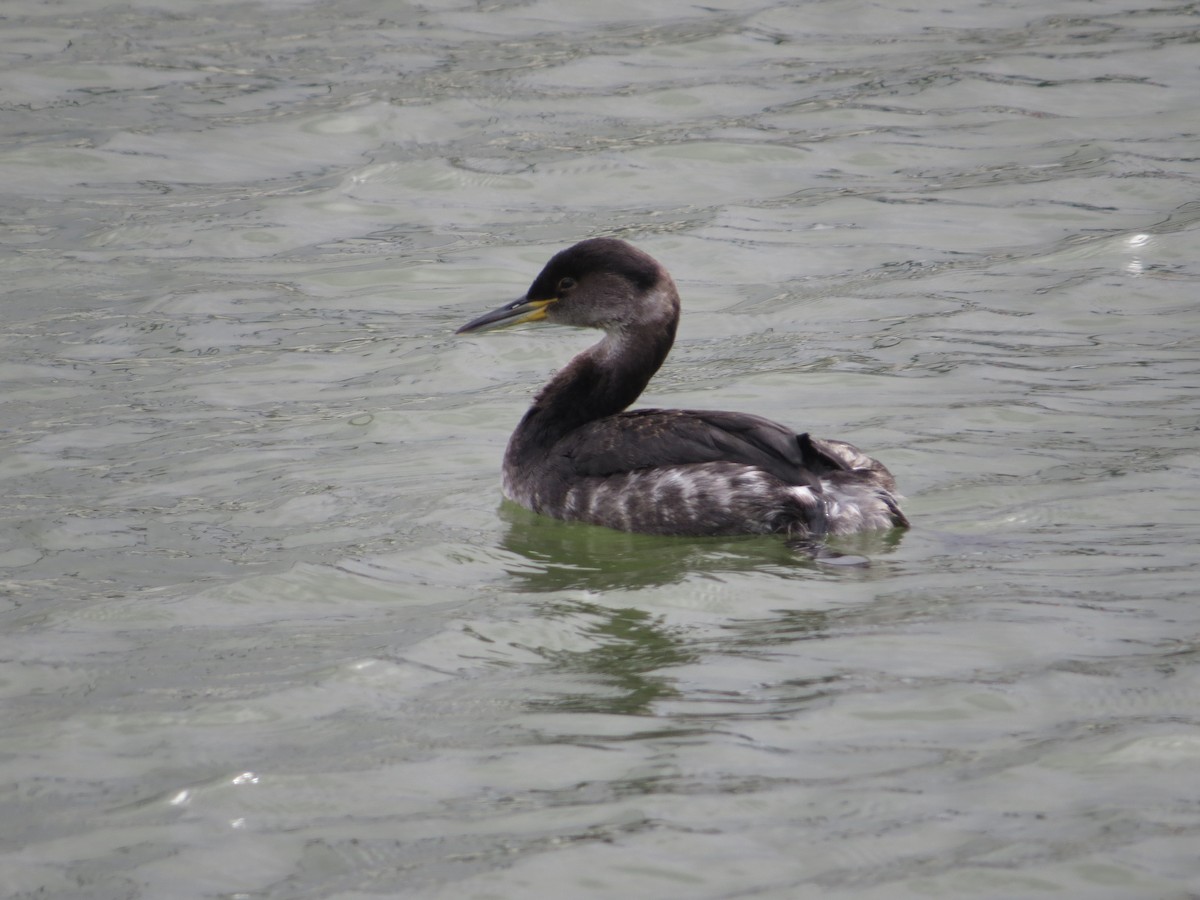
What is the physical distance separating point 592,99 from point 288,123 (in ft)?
7.65

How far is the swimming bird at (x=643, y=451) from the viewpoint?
21.7ft

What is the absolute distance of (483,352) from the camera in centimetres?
949

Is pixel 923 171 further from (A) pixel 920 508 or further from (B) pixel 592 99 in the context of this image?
(A) pixel 920 508

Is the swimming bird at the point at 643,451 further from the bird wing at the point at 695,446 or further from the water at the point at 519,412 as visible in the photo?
the water at the point at 519,412

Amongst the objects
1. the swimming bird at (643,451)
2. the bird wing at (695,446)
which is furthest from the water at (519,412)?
the bird wing at (695,446)

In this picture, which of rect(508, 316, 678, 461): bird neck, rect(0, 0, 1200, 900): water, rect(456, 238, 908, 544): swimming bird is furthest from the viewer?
rect(508, 316, 678, 461): bird neck

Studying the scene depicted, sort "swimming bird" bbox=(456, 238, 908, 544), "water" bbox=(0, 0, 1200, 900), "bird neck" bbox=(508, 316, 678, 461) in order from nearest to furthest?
1. "water" bbox=(0, 0, 1200, 900)
2. "swimming bird" bbox=(456, 238, 908, 544)
3. "bird neck" bbox=(508, 316, 678, 461)

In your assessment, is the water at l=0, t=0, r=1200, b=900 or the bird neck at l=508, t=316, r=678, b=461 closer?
the water at l=0, t=0, r=1200, b=900

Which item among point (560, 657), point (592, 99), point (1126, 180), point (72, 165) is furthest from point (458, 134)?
point (560, 657)

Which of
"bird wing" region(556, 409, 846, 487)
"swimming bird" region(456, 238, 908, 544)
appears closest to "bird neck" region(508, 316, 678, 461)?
"swimming bird" region(456, 238, 908, 544)

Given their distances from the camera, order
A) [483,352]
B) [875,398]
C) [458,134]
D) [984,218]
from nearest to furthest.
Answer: [875,398] → [483,352] → [984,218] → [458,134]

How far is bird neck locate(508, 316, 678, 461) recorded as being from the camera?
750cm

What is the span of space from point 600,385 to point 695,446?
0.93 m

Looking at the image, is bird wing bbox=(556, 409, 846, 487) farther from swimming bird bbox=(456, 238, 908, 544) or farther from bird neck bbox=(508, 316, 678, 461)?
bird neck bbox=(508, 316, 678, 461)
